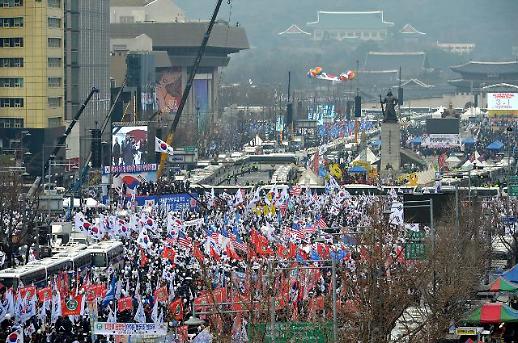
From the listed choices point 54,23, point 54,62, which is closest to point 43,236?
point 54,23

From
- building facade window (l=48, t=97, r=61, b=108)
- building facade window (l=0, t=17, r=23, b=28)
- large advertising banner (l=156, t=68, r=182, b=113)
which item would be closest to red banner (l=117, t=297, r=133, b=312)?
building facade window (l=0, t=17, r=23, b=28)

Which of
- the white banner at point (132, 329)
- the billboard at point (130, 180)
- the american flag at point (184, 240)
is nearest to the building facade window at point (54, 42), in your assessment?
the billboard at point (130, 180)

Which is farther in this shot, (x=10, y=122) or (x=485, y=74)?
(x=485, y=74)

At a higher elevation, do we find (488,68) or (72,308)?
(488,68)

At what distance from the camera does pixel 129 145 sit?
237 feet

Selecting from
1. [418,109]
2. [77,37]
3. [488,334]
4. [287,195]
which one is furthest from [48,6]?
[418,109]

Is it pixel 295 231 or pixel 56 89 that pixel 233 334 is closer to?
pixel 295 231

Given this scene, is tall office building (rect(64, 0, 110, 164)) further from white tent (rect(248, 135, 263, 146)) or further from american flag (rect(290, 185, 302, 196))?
american flag (rect(290, 185, 302, 196))

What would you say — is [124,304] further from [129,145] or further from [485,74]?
[485,74]

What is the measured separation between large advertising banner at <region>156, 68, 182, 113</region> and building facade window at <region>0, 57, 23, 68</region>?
38.7 metres

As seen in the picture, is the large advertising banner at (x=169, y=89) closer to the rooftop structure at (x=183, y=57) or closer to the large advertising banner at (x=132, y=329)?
the rooftop structure at (x=183, y=57)

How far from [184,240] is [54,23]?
4003cm

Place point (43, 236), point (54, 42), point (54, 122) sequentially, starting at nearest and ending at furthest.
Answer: point (43, 236) → point (54, 122) → point (54, 42)

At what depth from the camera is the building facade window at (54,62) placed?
83.5 meters
